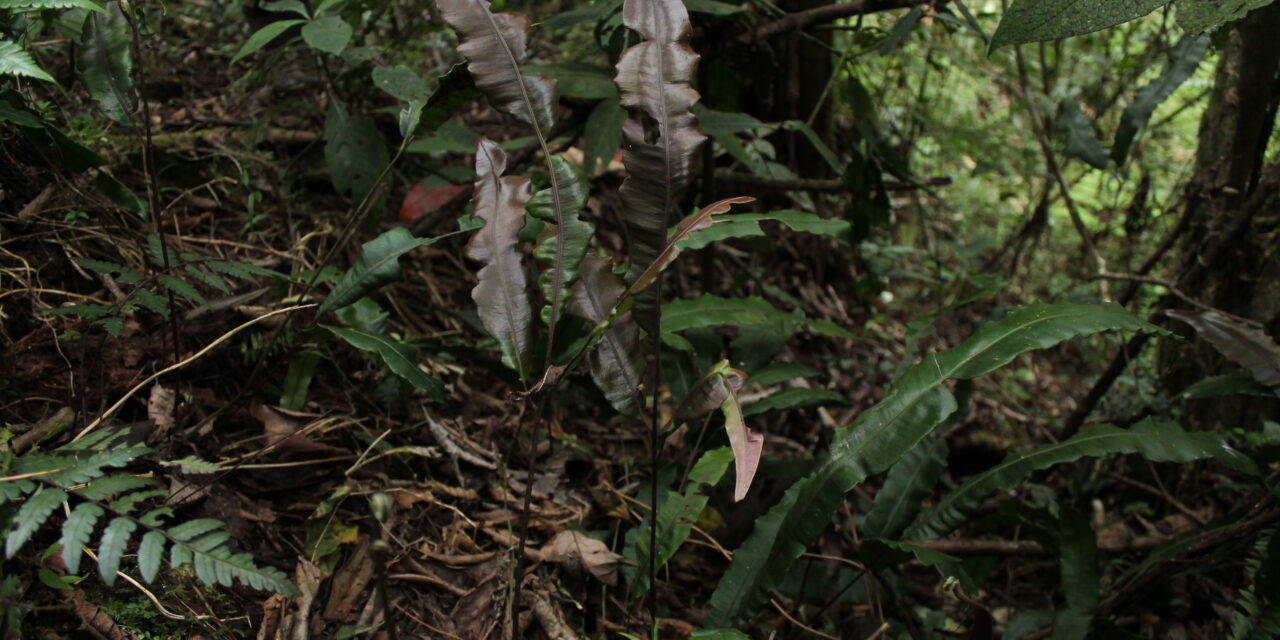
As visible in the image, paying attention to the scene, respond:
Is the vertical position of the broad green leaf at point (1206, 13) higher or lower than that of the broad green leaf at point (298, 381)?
higher

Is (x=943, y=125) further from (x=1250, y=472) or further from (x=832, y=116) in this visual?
(x=1250, y=472)

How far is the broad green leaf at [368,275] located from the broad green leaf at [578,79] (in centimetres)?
63

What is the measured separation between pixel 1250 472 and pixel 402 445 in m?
1.77

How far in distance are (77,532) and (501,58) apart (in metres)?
0.90

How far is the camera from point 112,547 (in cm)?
103

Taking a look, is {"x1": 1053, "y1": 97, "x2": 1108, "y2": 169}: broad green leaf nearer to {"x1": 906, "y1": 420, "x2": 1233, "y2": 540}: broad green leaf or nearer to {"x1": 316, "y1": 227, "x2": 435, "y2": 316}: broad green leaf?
{"x1": 906, "y1": 420, "x2": 1233, "y2": 540}: broad green leaf

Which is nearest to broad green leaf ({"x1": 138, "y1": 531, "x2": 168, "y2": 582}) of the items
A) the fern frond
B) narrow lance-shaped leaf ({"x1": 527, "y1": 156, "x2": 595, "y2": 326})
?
the fern frond

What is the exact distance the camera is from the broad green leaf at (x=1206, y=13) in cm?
119

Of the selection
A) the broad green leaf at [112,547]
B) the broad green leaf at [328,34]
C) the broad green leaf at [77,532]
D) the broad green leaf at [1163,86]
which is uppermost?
the broad green leaf at [1163,86]

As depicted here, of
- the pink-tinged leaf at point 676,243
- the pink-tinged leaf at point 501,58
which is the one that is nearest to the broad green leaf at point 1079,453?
the pink-tinged leaf at point 676,243

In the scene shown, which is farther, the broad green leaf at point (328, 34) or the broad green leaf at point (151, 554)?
the broad green leaf at point (328, 34)

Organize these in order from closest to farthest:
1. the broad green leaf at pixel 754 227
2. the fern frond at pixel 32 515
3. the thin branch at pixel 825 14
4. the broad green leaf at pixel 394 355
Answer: the fern frond at pixel 32 515
the broad green leaf at pixel 394 355
the broad green leaf at pixel 754 227
the thin branch at pixel 825 14

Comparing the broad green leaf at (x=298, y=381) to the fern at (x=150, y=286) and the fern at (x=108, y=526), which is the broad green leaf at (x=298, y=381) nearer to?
the fern at (x=150, y=286)

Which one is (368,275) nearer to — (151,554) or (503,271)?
(503,271)
